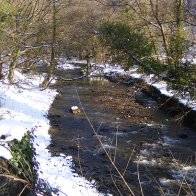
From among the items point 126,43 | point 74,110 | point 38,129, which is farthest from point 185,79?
point 74,110

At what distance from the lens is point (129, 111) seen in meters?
18.5

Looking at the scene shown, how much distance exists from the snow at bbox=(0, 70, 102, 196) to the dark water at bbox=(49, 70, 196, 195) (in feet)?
1.21

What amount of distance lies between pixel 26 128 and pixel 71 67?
23714 millimetres

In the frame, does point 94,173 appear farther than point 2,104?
No

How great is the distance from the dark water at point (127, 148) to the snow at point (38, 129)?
37cm

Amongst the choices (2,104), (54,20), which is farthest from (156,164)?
(54,20)

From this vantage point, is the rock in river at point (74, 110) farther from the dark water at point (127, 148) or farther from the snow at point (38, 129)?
the snow at point (38, 129)

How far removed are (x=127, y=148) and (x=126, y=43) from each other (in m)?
3.90

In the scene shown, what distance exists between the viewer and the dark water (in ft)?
31.1

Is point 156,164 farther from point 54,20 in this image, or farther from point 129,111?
point 54,20

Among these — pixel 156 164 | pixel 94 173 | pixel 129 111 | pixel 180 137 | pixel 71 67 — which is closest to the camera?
pixel 94 173

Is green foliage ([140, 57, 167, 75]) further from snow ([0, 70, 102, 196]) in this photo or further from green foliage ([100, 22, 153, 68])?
snow ([0, 70, 102, 196])

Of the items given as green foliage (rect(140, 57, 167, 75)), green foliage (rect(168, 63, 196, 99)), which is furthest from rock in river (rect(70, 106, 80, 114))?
green foliage (rect(168, 63, 196, 99))

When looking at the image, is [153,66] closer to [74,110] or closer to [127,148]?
[127,148]
